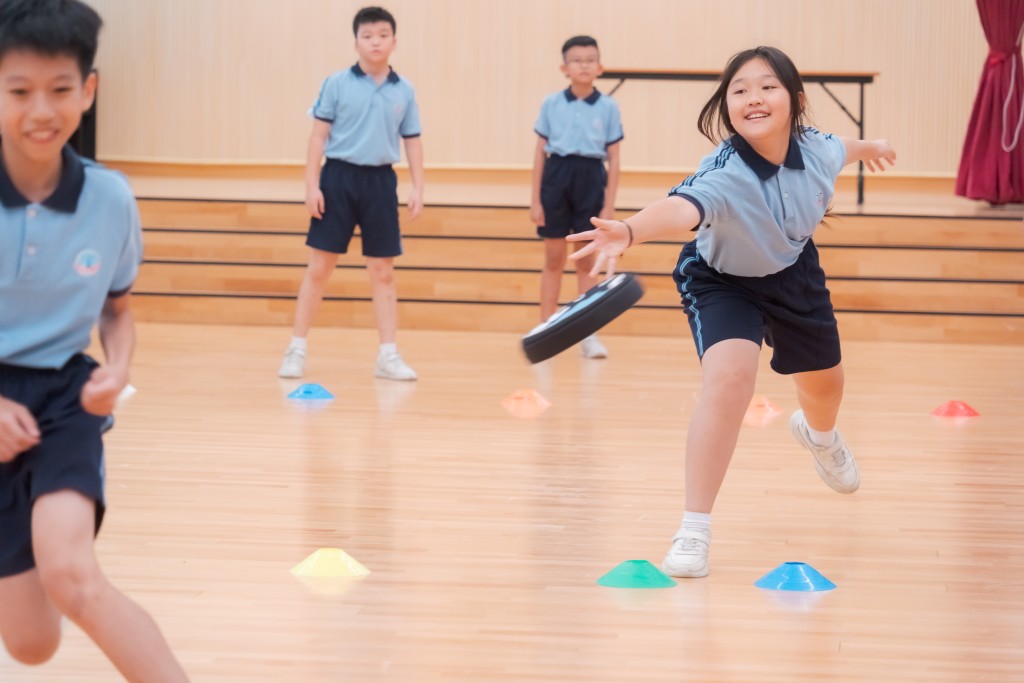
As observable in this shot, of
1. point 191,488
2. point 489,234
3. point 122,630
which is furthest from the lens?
A: point 489,234

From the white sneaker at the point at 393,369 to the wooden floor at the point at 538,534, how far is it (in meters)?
0.12

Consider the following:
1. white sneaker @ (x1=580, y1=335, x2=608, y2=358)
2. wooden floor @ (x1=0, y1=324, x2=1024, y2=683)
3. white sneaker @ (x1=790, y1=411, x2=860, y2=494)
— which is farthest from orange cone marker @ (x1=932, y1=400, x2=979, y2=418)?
white sneaker @ (x1=580, y1=335, x2=608, y2=358)

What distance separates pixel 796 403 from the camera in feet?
18.2

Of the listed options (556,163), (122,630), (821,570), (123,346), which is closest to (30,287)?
(123,346)

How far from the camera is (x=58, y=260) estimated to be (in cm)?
192

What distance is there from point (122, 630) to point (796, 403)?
13.4 feet

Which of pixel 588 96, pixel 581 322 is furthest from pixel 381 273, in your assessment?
pixel 581 322

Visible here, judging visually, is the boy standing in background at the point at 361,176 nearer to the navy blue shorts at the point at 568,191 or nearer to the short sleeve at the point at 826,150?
the navy blue shorts at the point at 568,191

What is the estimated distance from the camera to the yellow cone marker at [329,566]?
121 inches

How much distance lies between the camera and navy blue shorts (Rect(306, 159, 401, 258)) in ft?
19.6

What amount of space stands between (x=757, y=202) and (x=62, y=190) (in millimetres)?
1690

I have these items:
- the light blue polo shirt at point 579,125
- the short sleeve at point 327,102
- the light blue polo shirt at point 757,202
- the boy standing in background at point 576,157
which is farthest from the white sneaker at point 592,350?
the light blue polo shirt at point 757,202

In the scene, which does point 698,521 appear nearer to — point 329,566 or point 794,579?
point 794,579

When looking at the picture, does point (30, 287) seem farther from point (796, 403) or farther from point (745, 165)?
point (796, 403)
